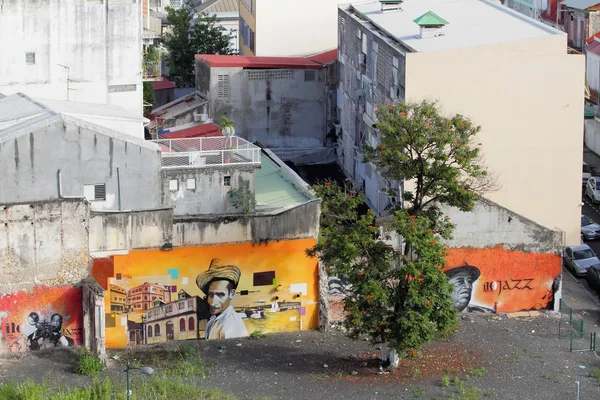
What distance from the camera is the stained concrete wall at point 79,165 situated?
37000 millimetres

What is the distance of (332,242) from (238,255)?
14.1 feet

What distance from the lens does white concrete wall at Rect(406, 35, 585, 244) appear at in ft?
157

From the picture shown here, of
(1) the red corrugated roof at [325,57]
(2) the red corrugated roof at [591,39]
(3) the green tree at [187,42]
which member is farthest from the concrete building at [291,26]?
(2) the red corrugated roof at [591,39]

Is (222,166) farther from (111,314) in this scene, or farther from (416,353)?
(416,353)

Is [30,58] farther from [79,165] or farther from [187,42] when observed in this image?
[187,42]

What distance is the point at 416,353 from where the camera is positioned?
3750 centimetres

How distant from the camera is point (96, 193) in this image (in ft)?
125

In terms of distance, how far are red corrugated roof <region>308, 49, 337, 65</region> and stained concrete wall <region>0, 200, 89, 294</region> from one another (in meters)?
24.4

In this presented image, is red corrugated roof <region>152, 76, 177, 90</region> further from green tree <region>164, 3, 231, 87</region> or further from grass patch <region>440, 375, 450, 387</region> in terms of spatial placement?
grass patch <region>440, 375, 450, 387</region>

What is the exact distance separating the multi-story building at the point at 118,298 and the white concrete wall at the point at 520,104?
47.9ft

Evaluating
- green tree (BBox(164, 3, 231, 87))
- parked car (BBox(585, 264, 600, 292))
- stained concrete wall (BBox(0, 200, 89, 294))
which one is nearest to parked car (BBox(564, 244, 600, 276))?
parked car (BBox(585, 264, 600, 292))

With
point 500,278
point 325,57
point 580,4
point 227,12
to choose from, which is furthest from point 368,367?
point 580,4

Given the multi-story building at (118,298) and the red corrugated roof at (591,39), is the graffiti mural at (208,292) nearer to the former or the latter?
the multi-story building at (118,298)

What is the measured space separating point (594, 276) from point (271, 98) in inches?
717
